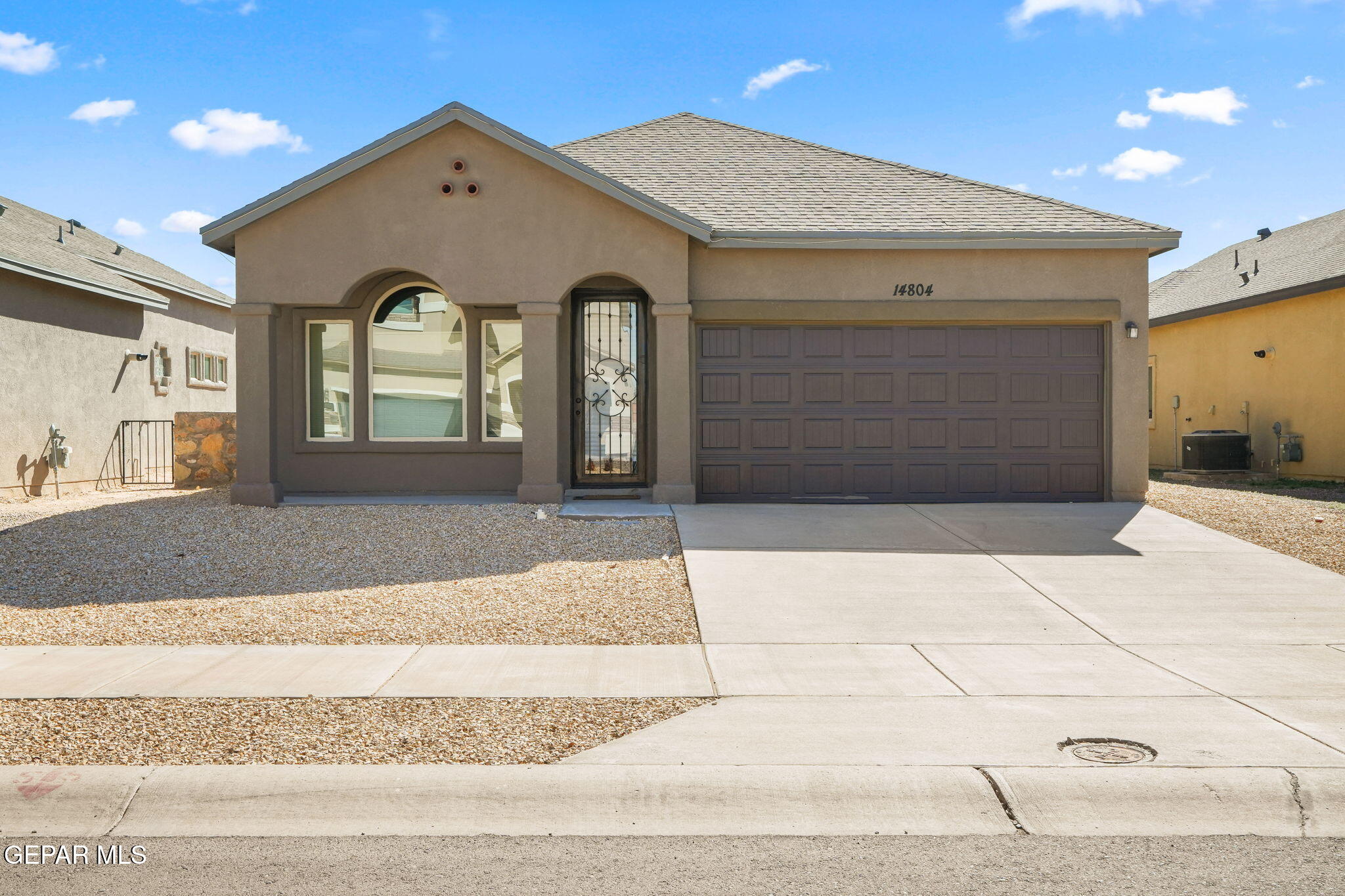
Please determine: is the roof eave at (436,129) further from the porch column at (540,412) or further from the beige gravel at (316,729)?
the beige gravel at (316,729)

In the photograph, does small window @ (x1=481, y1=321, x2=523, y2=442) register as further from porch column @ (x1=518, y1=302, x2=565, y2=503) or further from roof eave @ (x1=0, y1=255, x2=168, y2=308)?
roof eave @ (x1=0, y1=255, x2=168, y2=308)

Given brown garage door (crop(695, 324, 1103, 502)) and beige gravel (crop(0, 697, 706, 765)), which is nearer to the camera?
beige gravel (crop(0, 697, 706, 765))

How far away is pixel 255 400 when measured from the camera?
43.4ft

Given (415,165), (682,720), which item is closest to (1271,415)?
(415,165)

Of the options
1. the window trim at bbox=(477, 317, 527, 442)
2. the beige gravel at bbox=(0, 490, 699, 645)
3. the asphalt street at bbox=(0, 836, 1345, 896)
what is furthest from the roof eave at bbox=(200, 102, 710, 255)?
the asphalt street at bbox=(0, 836, 1345, 896)

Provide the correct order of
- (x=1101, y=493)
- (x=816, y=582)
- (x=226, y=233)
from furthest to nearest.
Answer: (x=1101, y=493)
(x=226, y=233)
(x=816, y=582)

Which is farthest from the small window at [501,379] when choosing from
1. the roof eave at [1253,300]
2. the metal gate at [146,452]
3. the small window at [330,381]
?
the roof eave at [1253,300]

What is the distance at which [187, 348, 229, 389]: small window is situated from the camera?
23125 millimetres

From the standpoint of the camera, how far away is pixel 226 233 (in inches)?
515

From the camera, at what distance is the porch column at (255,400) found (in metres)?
13.2

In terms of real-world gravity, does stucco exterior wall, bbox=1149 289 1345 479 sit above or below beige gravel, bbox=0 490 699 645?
above

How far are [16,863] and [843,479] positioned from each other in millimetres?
11102

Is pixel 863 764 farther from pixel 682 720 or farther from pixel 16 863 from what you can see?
pixel 16 863

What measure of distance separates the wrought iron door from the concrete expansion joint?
988 cm
